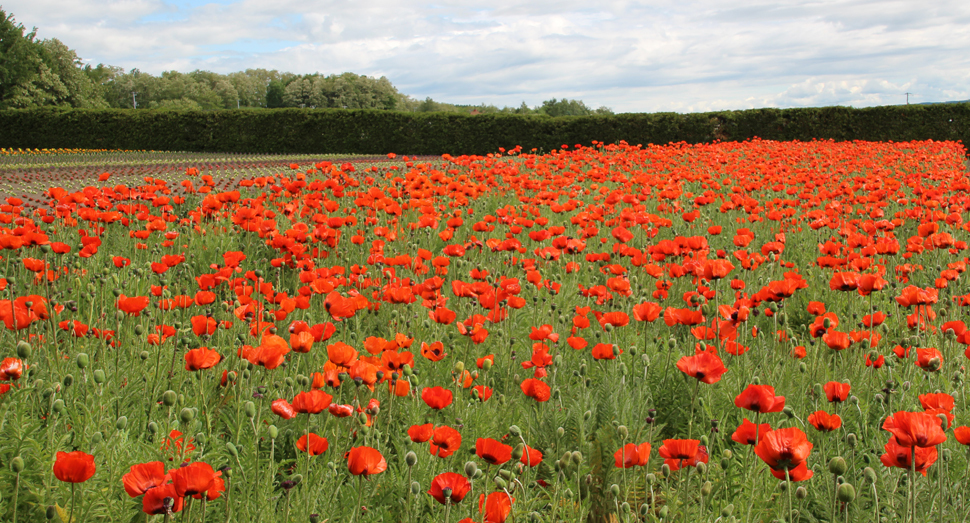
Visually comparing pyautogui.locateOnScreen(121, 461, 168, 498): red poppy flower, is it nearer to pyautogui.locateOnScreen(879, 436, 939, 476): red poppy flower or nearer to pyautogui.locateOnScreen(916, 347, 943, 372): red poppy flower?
pyautogui.locateOnScreen(879, 436, 939, 476): red poppy flower

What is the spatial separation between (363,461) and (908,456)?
116cm

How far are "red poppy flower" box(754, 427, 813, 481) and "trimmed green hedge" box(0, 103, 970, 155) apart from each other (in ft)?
72.6

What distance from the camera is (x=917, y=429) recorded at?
49.2 inches

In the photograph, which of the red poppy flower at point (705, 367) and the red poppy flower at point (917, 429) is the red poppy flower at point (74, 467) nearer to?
the red poppy flower at point (705, 367)

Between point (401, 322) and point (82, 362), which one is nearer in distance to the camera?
point (82, 362)

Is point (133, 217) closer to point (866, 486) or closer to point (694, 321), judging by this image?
point (694, 321)

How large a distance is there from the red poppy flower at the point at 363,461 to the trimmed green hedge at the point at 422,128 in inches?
875

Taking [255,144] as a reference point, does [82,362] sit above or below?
below

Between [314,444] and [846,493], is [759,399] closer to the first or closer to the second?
[846,493]

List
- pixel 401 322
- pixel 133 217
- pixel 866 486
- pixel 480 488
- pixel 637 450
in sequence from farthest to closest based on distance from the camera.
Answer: pixel 133 217 → pixel 401 322 → pixel 866 486 → pixel 480 488 → pixel 637 450

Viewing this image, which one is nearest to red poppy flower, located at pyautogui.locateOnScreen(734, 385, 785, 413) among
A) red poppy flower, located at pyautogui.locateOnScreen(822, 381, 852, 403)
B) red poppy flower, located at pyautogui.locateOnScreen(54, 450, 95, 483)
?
red poppy flower, located at pyautogui.locateOnScreen(822, 381, 852, 403)

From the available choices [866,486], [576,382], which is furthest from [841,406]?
[576,382]

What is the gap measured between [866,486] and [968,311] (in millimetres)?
2401

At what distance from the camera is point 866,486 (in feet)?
6.49
